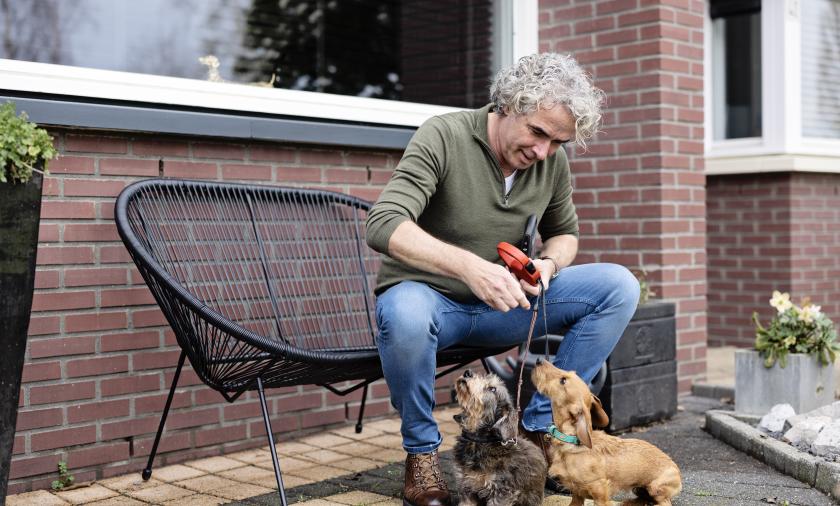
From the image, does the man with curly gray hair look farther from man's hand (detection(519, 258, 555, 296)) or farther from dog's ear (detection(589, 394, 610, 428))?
dog's ear (detection(589, 394, 610, 428))

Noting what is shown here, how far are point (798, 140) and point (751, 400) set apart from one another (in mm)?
3080

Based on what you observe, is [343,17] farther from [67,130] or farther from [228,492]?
[228,492]

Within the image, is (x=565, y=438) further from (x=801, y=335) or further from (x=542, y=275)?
(x=801, y=335)

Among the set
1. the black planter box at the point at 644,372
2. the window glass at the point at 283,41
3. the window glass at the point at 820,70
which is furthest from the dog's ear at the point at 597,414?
the window glass at the point at 820,70

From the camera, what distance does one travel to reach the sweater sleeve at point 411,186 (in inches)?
111

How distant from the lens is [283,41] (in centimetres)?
656

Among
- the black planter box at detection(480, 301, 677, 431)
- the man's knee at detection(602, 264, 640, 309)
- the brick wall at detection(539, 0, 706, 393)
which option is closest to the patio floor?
the black planter box at detection(480, 301, 677, 431)

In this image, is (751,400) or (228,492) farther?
(751,400)

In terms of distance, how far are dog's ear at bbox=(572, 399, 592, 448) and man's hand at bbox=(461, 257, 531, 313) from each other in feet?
1.10

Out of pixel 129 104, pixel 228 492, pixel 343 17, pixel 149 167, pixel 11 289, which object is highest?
pixel 343 17

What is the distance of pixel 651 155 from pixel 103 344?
2.84 metres

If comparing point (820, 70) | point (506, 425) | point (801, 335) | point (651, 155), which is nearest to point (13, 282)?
point (506, 425)

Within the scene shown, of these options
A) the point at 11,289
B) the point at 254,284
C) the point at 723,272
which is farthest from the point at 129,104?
the point at 723,272

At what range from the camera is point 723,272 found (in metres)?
6.80
